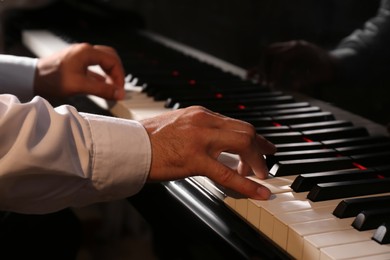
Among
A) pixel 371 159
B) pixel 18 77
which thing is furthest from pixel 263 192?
pixel 18 77

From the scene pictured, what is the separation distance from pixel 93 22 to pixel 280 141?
1529 millimetres

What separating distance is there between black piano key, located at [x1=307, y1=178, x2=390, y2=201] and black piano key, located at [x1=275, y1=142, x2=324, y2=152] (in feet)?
0.60

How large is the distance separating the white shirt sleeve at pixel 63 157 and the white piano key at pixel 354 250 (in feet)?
1.13

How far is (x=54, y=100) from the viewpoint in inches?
65.3

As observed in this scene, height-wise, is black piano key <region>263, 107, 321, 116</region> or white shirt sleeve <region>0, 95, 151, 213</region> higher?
black piano key <region>263, 107, 321, 116</region>

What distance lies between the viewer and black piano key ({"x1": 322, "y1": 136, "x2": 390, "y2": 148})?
3.78 ft

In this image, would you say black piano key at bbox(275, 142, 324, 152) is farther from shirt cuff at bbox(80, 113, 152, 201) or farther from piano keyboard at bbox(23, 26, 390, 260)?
shirt cuff at bbox(80, 113, 152, 201)

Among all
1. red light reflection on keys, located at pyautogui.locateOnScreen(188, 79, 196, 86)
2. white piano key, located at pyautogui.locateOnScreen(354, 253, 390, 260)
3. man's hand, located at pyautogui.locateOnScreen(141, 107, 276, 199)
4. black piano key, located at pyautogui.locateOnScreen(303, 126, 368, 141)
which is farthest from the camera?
red light reflection on keys, located at pyautogui.locateOnScreen(188, 79, 196, 86)

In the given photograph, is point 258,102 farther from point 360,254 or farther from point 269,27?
point 360,254

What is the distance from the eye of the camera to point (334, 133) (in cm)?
121

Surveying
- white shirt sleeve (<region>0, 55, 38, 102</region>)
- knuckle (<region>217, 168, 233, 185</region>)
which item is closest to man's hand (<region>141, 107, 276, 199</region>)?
knuckle (<region>217, 168, 233, 185</region>)

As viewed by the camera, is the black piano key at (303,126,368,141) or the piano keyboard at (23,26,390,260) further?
the black piano key at (303,126,368,141)

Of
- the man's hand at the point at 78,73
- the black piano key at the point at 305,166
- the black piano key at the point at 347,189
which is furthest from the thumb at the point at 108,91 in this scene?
the black piano key at the point at 347,189

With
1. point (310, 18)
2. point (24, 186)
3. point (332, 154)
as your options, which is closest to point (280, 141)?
point (332, 154)
